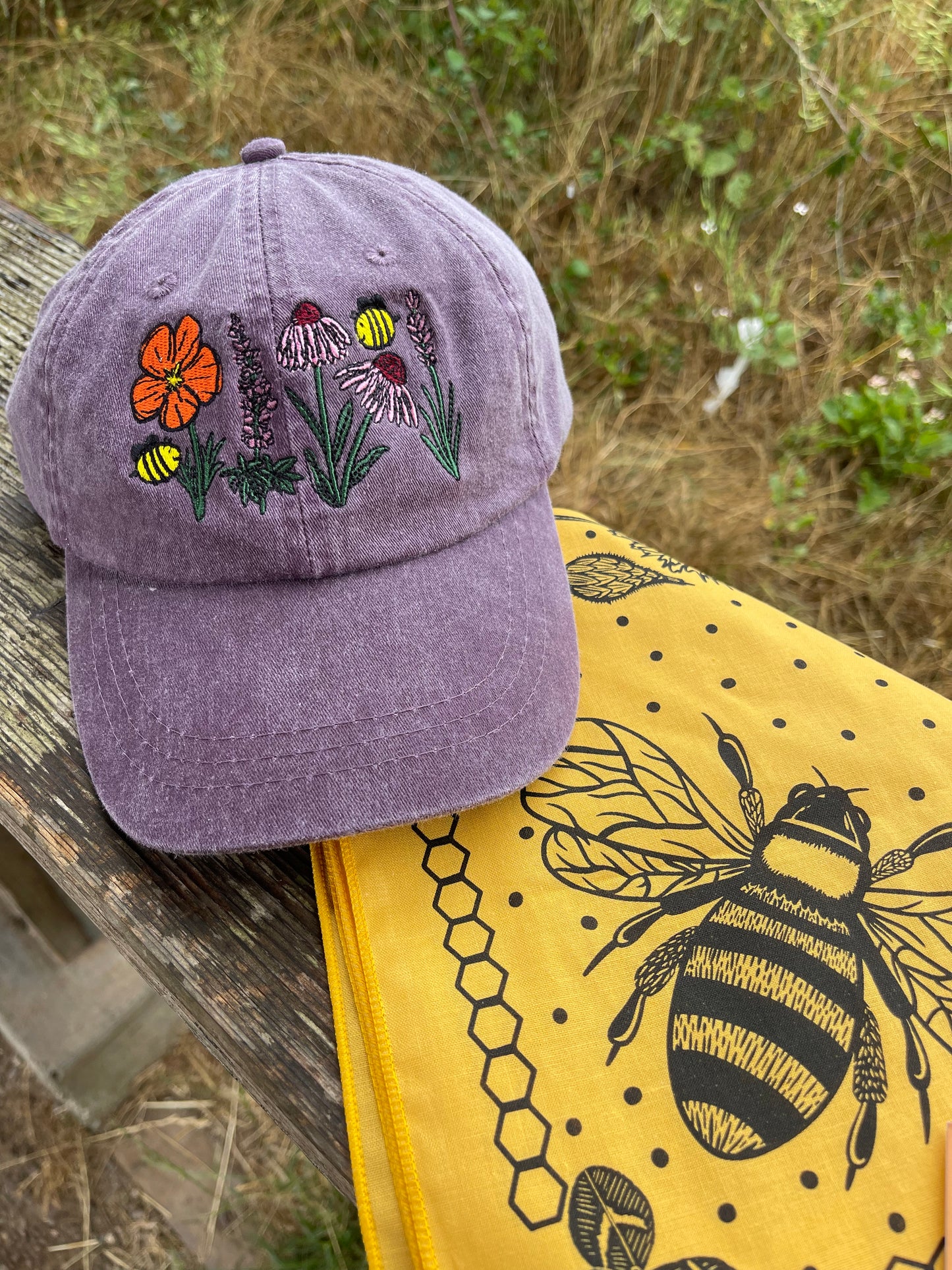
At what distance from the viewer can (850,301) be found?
1.72 meters

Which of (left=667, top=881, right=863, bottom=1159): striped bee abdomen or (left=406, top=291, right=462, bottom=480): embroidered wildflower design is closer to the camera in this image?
(left=667, top=881, right=863, bottom=1159): striped bee abdomen

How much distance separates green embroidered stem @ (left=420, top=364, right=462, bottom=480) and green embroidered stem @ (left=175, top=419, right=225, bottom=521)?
0.19 meters

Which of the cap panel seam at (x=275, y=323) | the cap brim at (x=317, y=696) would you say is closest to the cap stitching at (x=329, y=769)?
the cap brim at (x=317, y=696)

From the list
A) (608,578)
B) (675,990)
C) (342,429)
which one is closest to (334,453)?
(342,429)

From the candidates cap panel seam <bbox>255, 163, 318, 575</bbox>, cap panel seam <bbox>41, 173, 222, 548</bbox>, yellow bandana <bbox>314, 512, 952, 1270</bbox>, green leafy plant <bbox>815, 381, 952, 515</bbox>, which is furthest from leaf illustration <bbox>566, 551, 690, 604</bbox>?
green leafy plant <bbox>815, 381, 952, 515</bbox>

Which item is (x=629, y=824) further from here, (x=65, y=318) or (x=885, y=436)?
(x=885, y=436)

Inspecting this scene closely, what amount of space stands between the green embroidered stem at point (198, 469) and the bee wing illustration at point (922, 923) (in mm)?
678

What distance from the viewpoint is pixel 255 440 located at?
0.74 meters

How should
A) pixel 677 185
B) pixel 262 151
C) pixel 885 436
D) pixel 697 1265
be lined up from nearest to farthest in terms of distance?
1. pixel 697 1265
2. pixel 262 151
3. pixel 885 436
4. pixel 677 185

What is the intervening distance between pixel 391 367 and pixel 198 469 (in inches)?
7.8

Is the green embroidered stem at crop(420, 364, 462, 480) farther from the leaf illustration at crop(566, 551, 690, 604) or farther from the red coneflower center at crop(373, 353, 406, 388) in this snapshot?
the leaf illustration at crop(566, 551, 690, 604)

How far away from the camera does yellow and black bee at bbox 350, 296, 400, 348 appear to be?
0.75m

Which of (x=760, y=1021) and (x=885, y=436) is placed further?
(x=885, y=436)

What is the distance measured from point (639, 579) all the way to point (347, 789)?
0.46m
